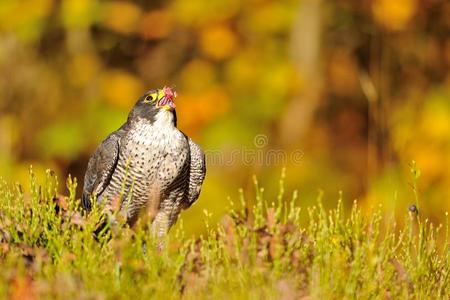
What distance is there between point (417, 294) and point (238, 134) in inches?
247

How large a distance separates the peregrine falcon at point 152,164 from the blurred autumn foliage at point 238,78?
3.39 m

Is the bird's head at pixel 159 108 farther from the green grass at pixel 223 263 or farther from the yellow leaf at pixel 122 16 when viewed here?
the yellow leaf at pixel 122 16

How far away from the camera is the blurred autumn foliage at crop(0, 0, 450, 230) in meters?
10.5

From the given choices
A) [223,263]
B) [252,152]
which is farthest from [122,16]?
[223,263]

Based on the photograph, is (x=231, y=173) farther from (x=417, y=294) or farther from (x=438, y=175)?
(x=417, y=294)

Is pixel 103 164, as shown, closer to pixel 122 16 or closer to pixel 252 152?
pixel 252 152

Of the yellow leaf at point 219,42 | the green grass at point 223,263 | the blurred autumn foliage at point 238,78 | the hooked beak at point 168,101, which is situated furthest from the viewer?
the yellow leaf at point 219,42

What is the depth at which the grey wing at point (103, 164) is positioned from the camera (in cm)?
638

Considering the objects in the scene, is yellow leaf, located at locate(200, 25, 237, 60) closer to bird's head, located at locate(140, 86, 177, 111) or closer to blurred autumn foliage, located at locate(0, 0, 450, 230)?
blurred autumn foliage, located at locate(0, 0, 450, 230)

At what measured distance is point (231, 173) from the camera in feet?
34.4

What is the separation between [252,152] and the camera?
9.95m

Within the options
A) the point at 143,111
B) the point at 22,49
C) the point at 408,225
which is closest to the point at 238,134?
the point at 22,49

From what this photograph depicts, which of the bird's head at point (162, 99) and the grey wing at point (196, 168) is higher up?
the bird's head at point (162, 99)

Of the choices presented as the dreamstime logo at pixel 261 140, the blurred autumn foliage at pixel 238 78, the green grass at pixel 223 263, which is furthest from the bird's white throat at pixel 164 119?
the dreamstime logo at pixel 261 140
